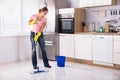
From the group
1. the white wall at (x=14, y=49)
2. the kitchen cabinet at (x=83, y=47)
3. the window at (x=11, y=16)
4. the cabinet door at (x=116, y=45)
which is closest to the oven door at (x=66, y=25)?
the kitchen cabinet at (x=83, y=47)

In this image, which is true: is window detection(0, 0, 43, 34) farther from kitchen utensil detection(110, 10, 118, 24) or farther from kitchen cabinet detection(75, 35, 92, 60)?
kitchen utensil detection(110, 10, 118, 24)

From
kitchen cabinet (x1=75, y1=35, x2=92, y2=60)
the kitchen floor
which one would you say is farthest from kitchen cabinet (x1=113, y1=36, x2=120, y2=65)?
kitchen cabinet (x1=75, y1=35, x2=92, y2=60)

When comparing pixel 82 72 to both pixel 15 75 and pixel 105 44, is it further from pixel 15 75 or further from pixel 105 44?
pixel 15 75

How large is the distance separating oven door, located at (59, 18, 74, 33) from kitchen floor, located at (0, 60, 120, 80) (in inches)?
43.0

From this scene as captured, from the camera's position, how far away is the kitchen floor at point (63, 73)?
13.7ft

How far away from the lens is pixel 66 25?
6.00 meters

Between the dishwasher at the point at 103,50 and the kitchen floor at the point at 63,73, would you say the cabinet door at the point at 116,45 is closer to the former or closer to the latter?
the dishwasher at the point at 103,50

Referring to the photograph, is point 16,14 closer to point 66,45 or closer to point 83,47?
point 66,45

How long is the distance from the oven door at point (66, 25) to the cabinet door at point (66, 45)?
18 centimetres

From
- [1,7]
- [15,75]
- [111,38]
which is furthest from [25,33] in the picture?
[111,38]

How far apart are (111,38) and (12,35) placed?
2.63 metres

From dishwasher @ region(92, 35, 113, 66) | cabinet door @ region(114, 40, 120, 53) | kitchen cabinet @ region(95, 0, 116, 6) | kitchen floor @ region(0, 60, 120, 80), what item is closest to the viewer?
kitchen floor @ region(0, 60, 120, 80)

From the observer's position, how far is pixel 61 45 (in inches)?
235

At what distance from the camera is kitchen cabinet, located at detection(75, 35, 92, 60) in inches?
211
